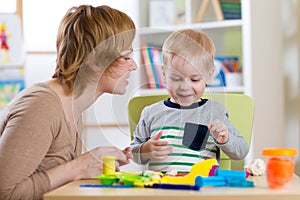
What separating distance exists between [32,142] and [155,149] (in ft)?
0.93

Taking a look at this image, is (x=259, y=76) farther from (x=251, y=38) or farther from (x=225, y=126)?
(x=225, y=126)

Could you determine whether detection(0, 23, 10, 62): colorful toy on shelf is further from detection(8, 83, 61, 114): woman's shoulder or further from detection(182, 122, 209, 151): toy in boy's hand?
detection(182, 122, 209, 151): toy in boy's hand

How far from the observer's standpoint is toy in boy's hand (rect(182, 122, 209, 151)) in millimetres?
1394

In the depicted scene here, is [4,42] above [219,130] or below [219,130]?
above

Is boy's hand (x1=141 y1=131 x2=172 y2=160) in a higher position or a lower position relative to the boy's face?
lower

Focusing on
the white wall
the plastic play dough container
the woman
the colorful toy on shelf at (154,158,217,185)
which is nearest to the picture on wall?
the white wall

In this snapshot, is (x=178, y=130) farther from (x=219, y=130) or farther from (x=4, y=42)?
(x=4, y=42)

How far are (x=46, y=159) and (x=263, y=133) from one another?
1917mm

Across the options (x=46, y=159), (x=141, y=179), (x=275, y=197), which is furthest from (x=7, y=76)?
(x=275, y=197)

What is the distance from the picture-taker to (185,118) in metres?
1.41

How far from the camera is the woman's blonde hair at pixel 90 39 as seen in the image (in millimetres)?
1415

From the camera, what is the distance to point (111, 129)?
1.41 m

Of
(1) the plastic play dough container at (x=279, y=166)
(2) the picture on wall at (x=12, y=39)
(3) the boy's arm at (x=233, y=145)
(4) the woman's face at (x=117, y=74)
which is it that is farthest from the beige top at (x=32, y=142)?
(2) the picture on wall at (x=12, y=39)

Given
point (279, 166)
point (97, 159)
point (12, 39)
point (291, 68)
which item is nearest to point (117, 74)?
point (97, 159)
